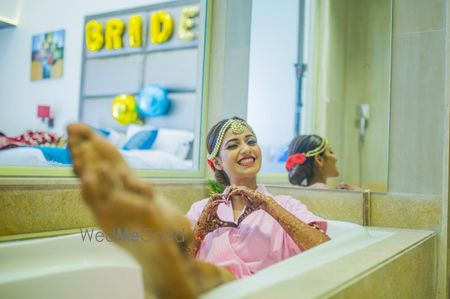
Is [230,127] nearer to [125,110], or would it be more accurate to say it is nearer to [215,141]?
[215,141]

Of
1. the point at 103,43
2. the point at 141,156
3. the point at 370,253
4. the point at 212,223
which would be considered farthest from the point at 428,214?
the point at 103,43

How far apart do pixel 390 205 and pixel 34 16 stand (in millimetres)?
2822

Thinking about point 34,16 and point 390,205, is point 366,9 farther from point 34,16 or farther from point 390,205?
point 34,16

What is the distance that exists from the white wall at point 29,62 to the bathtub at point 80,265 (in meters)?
0.86

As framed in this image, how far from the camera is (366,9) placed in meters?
2.29

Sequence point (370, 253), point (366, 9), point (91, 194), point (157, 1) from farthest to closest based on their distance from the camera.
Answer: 1. point (157, 1)
2. point (366, 9)
3. point (370, 253)
4. point (91, 194)

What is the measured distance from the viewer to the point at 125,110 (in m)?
4.39

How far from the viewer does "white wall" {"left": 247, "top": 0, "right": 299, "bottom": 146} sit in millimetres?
2682

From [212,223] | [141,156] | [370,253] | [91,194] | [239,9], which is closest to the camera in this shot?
[91,194]

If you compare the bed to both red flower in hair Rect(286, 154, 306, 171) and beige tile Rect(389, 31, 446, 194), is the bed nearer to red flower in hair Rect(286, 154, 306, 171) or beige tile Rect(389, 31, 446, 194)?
red flower in hair Rect(286, 154, 306, 171)

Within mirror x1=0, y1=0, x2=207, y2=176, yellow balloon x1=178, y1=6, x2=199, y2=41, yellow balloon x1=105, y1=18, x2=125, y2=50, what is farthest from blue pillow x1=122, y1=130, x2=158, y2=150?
yellow balloon x1=105, y1=18, x2=125, y2=50

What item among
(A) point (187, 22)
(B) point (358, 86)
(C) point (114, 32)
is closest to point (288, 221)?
(B) point (358, 86)

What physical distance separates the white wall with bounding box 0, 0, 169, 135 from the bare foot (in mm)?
1780

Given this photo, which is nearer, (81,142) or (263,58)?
(81,142)
